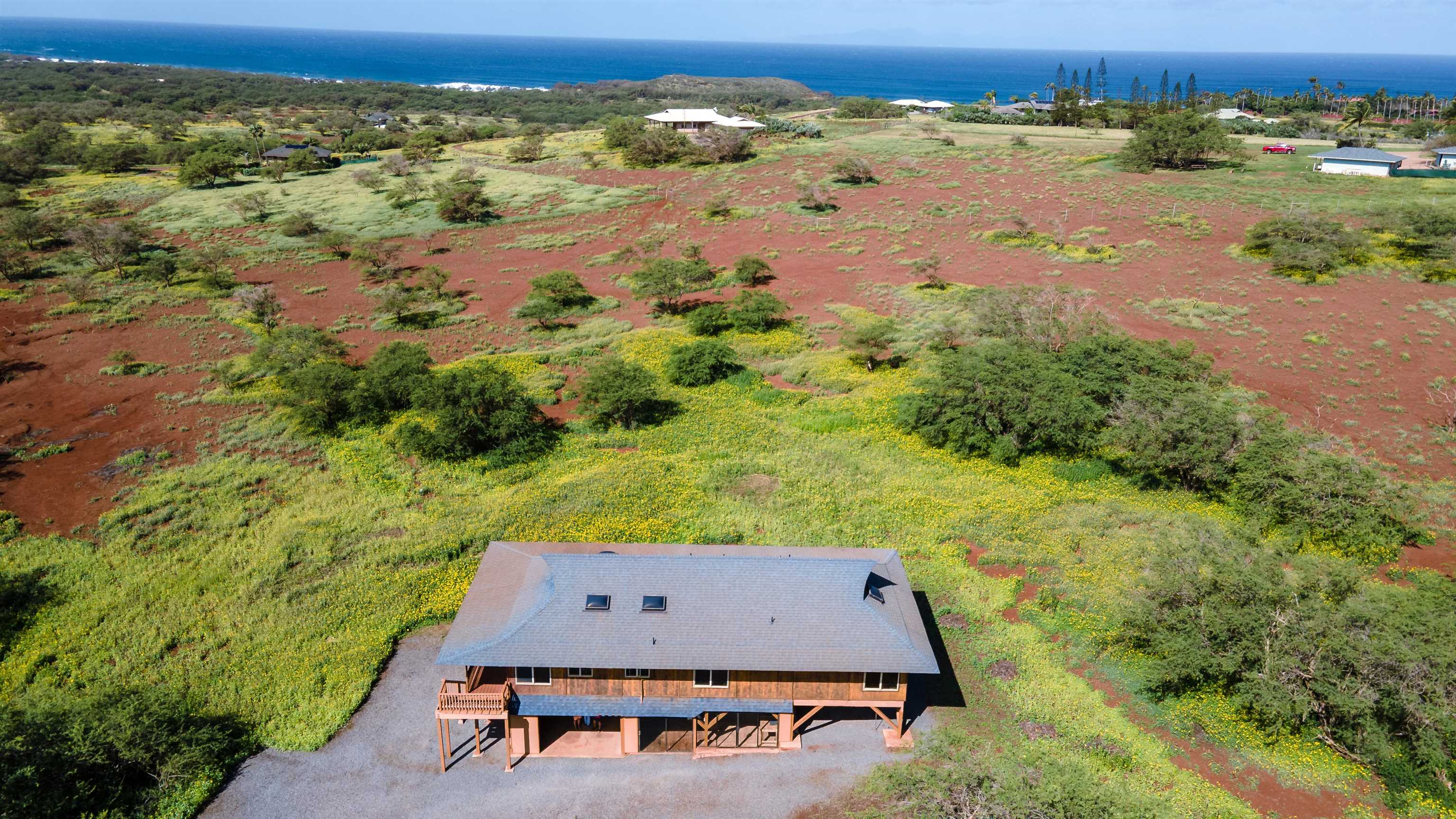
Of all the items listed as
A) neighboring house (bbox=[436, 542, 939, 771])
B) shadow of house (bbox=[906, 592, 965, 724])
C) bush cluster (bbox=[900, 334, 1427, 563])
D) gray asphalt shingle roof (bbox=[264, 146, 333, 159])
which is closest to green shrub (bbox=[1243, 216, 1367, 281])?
bush cluster (bbox=[900, 334, 1427, 563])

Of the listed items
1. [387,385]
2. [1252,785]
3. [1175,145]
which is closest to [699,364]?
[387,385]

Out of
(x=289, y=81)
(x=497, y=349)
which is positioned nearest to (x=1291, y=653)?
(x=497, y=349)

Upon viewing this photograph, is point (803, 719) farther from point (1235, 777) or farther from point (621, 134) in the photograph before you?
point (621, 134)

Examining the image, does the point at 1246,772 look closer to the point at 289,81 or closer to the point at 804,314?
the point at 804,314

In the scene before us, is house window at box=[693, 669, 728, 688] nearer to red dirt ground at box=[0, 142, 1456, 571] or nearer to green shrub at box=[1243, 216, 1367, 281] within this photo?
red dirt ground at box=[0, 142, 1456, 571]

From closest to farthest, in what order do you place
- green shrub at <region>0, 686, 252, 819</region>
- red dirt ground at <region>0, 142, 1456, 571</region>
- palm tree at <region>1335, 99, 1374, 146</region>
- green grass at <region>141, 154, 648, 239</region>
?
green shrub at <region>0, 686, 252, 819</region> < red dirt ground at <region>0, 142, 1456, 571</region> < green grass at <region>141, 154, 648, 239</region> < palm tree at <region>1335, 99, 1374, 146</region>

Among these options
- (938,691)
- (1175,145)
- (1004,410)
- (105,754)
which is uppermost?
(1175,145)

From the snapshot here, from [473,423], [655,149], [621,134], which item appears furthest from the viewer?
[621,134]
